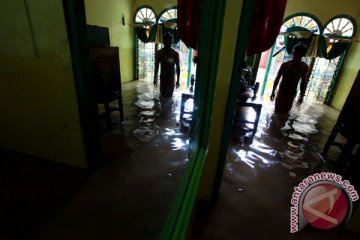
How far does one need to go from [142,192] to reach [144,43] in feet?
18.3

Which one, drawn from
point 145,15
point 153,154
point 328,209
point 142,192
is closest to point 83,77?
point 142,192

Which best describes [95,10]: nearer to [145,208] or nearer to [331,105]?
[145,208]

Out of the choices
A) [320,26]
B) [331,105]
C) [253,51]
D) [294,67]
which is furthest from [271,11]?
[331,105]

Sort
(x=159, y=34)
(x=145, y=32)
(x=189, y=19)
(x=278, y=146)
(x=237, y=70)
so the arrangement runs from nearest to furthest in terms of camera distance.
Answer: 1. (x=237, y=70)
2. (x=189, y=19)
3. (x=278, y=146)
4. (x=159, y=34)
5. (x=145, y=32)

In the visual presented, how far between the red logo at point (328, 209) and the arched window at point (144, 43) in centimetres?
576

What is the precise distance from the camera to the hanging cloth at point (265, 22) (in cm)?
175

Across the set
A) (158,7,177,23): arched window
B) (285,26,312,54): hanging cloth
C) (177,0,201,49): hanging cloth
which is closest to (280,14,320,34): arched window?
(285,26,312,54): hanging cloth

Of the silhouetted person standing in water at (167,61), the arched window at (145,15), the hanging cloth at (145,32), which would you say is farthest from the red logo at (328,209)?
the arched window at (145,15)

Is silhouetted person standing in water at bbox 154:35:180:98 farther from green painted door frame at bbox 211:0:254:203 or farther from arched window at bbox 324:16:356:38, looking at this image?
arched window at bbox 324:16:356:38

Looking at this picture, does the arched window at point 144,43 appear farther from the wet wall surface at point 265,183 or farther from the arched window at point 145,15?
the wet wall surface at point 265,183

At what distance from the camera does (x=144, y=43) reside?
252 inches

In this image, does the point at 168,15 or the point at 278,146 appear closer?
the point at 278,146

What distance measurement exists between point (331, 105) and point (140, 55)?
5.89 m

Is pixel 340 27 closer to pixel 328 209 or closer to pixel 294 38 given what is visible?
pixel 294 38
